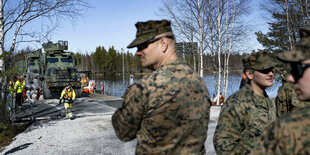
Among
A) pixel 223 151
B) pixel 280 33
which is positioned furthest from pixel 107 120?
pixel 280 33

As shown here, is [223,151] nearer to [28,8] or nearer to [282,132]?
[282,132]

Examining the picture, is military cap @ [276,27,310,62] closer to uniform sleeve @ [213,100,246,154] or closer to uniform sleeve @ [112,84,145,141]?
uniform sleeve @ [112,84,145,141]

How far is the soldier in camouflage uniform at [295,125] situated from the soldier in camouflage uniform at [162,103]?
2.46ft

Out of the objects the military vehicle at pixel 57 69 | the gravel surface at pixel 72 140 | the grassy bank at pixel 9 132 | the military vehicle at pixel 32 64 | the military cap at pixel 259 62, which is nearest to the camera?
the military cap at pixel 259 62

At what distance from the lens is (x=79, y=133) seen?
318 inches

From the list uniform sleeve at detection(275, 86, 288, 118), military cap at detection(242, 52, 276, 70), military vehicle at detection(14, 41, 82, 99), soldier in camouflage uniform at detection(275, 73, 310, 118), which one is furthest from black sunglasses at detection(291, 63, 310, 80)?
military vehicle at detection(14, 41, 82, 99)

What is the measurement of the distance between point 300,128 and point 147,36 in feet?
4.08

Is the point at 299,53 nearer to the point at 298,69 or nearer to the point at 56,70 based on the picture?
the point at 298,69

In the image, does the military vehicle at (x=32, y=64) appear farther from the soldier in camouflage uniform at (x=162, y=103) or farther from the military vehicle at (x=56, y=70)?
the soldier in camouflage uniform at (x=162, y=103)

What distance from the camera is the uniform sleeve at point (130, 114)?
5.73 ft

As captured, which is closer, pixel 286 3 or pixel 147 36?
pixel 147 36

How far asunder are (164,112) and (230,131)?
0.86 meters

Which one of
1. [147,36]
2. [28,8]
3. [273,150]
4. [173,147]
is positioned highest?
[28,8]

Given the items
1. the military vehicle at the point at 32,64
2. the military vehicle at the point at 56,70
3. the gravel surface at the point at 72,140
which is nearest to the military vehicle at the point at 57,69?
the military vehicle at the point at 56,70
